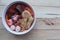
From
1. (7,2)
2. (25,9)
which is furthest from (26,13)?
(7,2)

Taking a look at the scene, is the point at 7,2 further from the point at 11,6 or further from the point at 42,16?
the point at 42,16

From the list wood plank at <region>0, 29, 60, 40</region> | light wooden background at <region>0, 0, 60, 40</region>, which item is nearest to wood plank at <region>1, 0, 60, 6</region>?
light wooden background at <region>0, 0, 60, 40</region>

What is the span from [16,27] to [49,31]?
0.59 ft

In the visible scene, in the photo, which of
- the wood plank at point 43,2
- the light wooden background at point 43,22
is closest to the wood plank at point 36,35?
the light wooden background at point 43,22

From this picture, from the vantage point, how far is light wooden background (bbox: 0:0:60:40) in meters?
0.84

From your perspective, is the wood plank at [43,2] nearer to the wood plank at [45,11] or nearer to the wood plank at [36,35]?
the wood plank at [45,11]

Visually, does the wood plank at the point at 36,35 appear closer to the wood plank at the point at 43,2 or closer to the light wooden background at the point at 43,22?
the light wooden background at the point at 43,22

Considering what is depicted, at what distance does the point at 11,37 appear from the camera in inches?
32.8

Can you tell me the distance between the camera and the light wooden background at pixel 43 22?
32.9 inches

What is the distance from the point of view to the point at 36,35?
841mm

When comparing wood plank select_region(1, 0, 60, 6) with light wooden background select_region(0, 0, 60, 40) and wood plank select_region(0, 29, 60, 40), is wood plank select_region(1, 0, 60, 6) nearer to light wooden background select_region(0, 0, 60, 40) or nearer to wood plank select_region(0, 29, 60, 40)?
light wooden background select_region(0, 0, 60, 40)

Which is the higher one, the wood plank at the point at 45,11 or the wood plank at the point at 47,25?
the wood plank at the point at 45,11

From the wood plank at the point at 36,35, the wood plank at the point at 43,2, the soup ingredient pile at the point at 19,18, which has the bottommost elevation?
the wood plank at the point at 36,35

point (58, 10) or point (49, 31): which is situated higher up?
point (58, 10)
